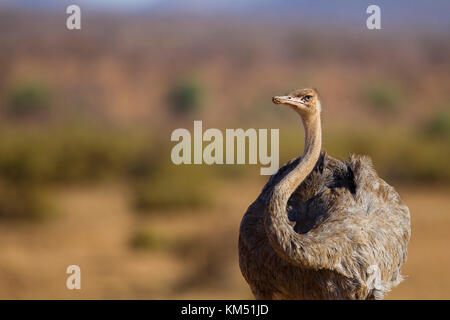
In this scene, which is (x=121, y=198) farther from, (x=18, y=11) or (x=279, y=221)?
(x=18, y=11)

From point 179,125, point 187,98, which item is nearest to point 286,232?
point 179,125

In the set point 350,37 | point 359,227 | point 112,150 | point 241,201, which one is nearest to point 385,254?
point 359,227

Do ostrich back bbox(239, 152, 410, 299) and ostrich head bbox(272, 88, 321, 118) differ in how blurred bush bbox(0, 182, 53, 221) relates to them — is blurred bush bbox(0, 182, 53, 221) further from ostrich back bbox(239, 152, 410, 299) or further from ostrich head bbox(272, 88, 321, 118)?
ostrich head bbox(272, 88, 321, 118)

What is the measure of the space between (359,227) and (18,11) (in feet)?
228

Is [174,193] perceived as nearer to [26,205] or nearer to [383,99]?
[26,205]

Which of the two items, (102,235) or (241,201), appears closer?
(102,235)

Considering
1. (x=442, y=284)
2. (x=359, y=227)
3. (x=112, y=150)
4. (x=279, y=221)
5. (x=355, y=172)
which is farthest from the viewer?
(x=112, y=150)

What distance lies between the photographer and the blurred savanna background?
1432cm

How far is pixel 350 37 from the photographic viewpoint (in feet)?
203

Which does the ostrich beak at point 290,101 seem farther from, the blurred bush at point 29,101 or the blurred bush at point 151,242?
the blurred bush at point 29,101

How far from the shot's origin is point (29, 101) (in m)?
40.7

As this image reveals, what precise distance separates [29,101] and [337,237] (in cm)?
3656

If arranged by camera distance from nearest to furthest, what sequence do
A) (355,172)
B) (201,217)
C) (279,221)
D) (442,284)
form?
(279,221) < (355,172) < (442,284) < (201,217)

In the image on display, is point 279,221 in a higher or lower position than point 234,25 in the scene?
lower
